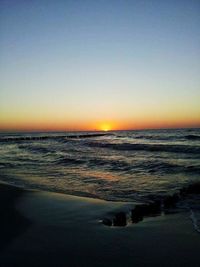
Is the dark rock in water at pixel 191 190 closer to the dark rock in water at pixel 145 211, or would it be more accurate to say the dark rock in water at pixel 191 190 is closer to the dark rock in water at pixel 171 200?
the dark rock in water at pixel 171 200

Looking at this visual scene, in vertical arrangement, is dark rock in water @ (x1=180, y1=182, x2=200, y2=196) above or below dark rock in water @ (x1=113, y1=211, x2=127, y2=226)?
below

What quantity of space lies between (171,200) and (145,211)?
4.76 ft

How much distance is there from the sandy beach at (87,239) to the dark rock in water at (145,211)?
267 millimetres

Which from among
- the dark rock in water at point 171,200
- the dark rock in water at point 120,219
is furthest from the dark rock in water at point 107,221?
the dark rock in water at point 171,200

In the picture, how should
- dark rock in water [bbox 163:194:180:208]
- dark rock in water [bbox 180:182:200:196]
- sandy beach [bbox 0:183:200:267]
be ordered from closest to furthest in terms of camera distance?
1. sandy beach [bbox 0:183:200:267]
2. dark rock in water [bbox 163:194:180:208]
3. dark rock in water [bbox 180:182:200:196]

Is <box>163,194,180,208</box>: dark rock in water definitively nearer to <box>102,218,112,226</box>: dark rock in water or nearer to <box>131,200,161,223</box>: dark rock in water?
<box>131,200,161,223</box>: dark rock in water

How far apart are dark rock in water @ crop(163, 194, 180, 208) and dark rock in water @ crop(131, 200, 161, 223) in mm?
191

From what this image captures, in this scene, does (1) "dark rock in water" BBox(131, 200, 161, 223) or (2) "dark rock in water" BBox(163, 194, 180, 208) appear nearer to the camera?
(1) "dark rock in water" BBox(131, 200, 161, 223)

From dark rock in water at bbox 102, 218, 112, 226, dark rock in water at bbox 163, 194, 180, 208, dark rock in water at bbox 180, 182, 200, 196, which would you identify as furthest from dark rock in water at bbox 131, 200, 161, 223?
dark rock in water at bbox 180, 182, 200, 196

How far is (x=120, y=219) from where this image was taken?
252 inches

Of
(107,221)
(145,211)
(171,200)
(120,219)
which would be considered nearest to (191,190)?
(171,200)

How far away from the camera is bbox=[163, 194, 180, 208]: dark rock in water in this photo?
25.0ft

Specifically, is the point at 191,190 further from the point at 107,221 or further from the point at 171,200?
the point at 107,221

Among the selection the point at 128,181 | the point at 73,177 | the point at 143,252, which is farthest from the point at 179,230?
the point at 73,177
